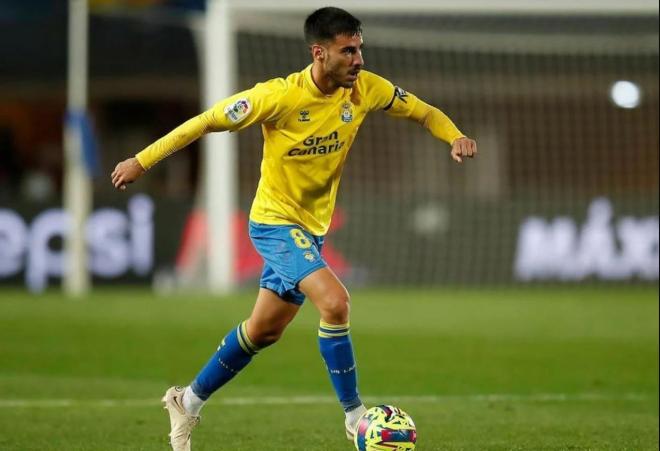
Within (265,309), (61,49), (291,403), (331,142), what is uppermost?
(61,49)

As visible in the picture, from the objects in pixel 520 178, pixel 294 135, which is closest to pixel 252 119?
pixel 294 135

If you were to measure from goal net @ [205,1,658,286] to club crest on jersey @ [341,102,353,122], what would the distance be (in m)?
10.1

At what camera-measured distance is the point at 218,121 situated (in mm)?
6504

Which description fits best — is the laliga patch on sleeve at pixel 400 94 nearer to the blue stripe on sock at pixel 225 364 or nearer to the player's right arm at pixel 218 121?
the player's right arm at pixel 218 121

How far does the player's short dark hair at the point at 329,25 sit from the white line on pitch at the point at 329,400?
9.95ft

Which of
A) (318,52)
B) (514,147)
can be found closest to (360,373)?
(318,52)

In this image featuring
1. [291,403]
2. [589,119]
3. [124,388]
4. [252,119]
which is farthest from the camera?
[589,119]

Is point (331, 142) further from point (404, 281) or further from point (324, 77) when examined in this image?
point (404, 281)

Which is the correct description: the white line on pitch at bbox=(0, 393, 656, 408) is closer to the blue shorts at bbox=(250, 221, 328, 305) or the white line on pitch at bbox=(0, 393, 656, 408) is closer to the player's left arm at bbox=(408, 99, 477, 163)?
the blue shorts at bbox=(250, 221, 328, 305)

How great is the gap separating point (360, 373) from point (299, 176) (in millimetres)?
3915

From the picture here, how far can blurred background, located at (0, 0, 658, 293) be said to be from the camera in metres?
18.2

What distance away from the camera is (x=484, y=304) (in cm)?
1655

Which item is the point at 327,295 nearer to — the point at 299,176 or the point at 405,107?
the point at 299,176

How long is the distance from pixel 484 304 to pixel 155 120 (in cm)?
1633
